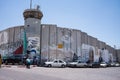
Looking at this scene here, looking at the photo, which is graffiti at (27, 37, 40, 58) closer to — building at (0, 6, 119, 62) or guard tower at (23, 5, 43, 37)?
building at (0, 6, 119, 62)

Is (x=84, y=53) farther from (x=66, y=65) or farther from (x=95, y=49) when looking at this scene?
(x=66, y=65)

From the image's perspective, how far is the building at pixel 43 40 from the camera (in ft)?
127

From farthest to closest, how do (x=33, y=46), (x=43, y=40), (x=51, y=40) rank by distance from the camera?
(x=51, y=40) → (x=43, y=40) → (x=33, y=46)

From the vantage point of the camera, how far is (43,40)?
3956 cm

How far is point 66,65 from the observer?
35656 millimetres

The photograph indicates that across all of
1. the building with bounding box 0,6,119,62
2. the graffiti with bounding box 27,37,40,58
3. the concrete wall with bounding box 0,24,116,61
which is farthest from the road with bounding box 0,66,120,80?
the concrete wall with bounding box 0,24,116,61

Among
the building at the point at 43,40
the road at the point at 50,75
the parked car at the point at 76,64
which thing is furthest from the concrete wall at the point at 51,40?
the road at the point at 50,75

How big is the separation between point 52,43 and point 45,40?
1.75 metres

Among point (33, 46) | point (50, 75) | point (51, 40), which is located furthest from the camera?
point (51, 40)

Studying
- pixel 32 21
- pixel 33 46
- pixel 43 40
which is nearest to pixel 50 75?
pixel 33 46

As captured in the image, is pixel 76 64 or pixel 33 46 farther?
pixel 33 46

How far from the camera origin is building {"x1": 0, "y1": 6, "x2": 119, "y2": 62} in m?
38.6

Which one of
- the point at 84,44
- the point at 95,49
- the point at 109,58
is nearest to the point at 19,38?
the point at 84,44

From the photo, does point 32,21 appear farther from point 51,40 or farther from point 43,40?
point 51,40
